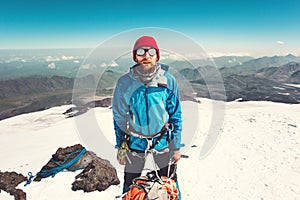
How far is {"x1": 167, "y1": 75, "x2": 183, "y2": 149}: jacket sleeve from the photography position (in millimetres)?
2764

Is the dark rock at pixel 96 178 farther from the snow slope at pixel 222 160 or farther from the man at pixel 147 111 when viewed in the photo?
the man at pixel 147 111

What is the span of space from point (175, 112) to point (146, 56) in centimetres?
77

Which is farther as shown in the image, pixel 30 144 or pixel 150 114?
pixel 30 144

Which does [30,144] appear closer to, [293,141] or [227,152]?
[227,152]

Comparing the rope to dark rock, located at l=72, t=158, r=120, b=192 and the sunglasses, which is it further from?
the sunglasses

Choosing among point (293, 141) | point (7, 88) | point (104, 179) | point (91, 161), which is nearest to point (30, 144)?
point (91, 161)

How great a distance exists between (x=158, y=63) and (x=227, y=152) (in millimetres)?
4627

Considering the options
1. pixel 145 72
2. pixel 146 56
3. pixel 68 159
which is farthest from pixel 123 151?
pixel 68 159

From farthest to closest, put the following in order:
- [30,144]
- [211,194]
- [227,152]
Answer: [30,144]
[227,152]
[211,194]

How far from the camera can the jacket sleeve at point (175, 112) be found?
2.76 m

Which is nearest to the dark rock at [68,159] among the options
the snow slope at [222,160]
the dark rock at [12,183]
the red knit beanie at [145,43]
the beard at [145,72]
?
the snow slope at [222,160]

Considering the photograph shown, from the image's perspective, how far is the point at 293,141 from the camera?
709 centimetres

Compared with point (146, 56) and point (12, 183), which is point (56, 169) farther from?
point (146, 56)

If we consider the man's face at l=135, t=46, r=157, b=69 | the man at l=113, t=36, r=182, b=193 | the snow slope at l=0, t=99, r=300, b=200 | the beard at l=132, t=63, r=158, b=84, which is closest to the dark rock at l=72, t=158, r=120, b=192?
the snow slope at l=0, t=99, r=300, b=200
